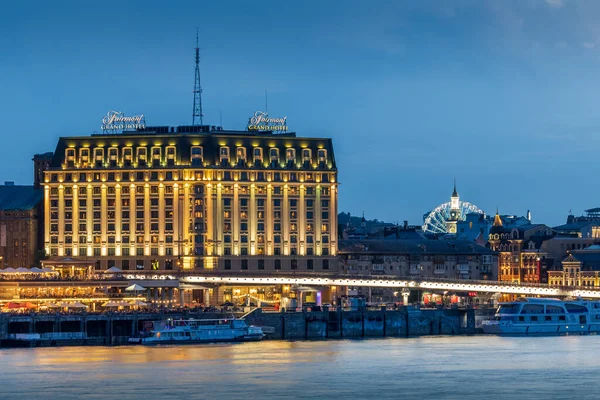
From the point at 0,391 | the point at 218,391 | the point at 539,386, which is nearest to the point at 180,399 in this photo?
the point at 218,391

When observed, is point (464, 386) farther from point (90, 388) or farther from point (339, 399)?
point (90, 388)

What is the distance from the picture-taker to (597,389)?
641 ft

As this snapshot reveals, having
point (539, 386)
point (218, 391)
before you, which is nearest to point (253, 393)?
point (218, 391)

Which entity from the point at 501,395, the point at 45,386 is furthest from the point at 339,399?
the point at 45,386

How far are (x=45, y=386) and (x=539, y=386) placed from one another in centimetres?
4869

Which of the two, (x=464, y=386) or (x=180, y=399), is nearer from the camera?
(x=180, y=399)

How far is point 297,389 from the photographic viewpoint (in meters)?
196

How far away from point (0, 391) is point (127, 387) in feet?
40.2

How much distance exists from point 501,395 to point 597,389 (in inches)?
408

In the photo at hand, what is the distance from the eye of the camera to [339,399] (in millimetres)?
187875

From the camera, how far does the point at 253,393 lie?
633 feet

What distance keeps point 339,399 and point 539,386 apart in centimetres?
2303

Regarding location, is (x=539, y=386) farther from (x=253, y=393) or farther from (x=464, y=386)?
(x=253, y=393)

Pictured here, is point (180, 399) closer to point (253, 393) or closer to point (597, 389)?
point (253, 393)
